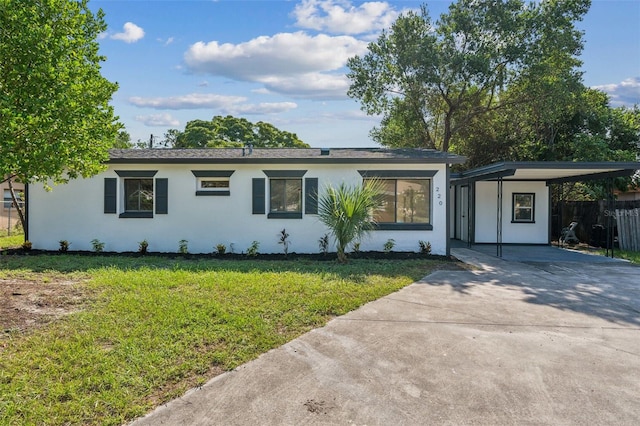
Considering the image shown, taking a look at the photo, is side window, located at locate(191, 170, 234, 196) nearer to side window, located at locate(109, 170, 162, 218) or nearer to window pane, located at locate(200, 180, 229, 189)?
window pane, located at locate(200, 180, 229, 189)

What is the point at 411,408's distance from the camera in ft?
9.59

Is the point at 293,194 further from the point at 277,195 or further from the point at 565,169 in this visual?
the point at 565,169

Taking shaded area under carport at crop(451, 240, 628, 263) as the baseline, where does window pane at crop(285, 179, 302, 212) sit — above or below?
above

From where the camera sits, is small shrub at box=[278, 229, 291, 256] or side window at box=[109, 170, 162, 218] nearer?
small shrub at box=[278, 229, 291, 256]

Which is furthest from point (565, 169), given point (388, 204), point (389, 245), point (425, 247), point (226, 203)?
point (226, 203)

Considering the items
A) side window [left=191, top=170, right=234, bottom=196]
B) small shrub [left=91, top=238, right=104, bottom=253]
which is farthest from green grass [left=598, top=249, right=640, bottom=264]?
small shrub [left=91, top=238, right=104, bottom=253]

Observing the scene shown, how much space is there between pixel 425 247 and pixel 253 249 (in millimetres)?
4551

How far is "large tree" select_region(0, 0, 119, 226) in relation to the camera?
18.7ft

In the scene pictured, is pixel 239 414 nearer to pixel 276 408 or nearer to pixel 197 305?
pixel 276 408

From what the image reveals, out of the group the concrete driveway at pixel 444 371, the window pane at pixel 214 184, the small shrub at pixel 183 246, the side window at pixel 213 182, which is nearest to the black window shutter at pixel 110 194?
the small shrub at pixel 183 246

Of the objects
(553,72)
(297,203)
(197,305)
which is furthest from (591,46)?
(197,305)

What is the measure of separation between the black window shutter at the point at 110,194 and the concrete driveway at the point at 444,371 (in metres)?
8.15

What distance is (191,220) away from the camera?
10430 millimetres

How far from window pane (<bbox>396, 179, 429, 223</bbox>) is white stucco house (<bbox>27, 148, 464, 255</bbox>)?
26mm
